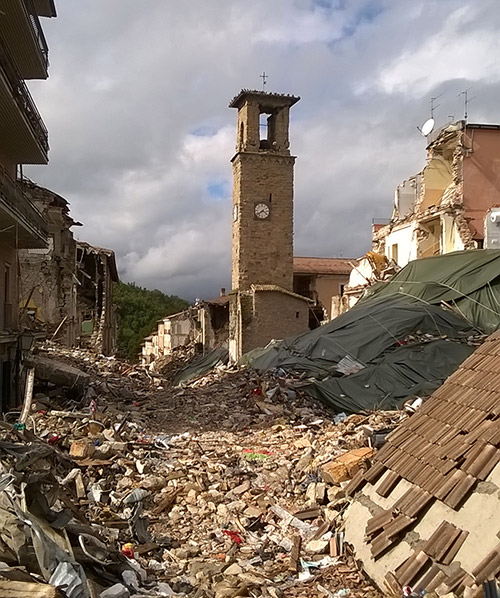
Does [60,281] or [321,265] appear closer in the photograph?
[60,281]

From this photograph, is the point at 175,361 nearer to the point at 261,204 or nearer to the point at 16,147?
the point at 261,204

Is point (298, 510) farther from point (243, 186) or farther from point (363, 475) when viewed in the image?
point (243, 186)

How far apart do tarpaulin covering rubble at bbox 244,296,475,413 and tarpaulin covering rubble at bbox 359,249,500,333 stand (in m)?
0.55

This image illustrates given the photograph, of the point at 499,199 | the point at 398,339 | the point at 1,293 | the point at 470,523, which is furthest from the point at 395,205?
the point at 470,523

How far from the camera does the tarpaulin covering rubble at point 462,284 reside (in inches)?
723

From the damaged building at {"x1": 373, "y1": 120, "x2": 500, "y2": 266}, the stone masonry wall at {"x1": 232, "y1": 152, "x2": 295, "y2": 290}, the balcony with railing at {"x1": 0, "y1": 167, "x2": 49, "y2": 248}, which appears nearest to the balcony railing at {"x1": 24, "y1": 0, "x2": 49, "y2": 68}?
the balcony with railing at {"x1": 0, "y1": 167, "x2": 49, "y2": 248}

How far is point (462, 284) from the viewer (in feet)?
63.5

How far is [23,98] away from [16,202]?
2.88 metres

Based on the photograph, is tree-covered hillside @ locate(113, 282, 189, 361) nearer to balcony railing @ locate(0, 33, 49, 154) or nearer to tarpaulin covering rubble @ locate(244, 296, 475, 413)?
tarpaulin covering rubble @ locate(244, 296, 475, 413)

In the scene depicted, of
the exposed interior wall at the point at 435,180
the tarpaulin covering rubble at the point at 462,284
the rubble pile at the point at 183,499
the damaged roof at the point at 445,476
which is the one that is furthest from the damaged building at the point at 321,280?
the damaged roof at the point at 445,476

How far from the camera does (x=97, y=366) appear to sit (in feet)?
77.0

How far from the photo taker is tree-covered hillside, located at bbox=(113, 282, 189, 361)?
57.5 metres

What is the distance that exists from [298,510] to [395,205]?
913 inches

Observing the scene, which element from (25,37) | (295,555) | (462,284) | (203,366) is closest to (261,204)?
(203,366)
